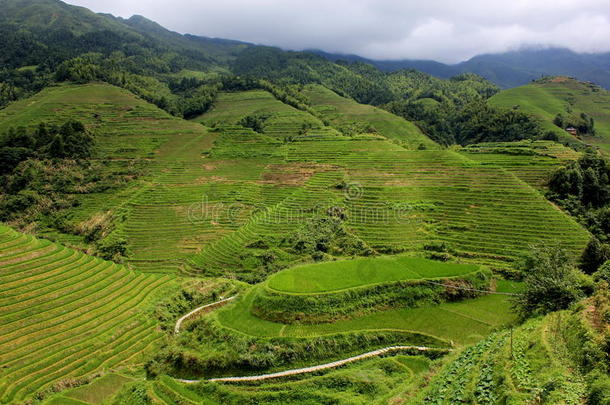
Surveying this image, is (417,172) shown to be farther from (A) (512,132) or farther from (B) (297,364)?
(A) (512,132)

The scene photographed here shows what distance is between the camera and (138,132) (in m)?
70.2

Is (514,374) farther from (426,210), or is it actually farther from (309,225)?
(426,210)

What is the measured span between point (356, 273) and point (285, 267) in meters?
11.4

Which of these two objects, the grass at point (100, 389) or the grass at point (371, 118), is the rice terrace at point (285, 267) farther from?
the grass at point (371, 118)

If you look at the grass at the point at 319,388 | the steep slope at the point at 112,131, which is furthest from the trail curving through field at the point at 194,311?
the steep slope at the point at 112,131

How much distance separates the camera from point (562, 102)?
123 meters

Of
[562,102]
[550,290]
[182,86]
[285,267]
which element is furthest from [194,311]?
[562,102]

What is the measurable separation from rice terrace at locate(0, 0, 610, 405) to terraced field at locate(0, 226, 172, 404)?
0.13m

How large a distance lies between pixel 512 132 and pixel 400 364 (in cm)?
10380

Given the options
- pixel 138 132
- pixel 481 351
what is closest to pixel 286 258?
pixel 481 351

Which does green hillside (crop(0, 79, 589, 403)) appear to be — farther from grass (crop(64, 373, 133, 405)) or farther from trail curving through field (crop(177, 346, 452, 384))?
grass (crop(64, 373, 133, 405))

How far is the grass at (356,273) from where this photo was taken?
74.3 ft

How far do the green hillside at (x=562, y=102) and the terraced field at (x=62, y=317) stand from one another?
107877mm

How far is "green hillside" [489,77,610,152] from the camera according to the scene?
100688mm
